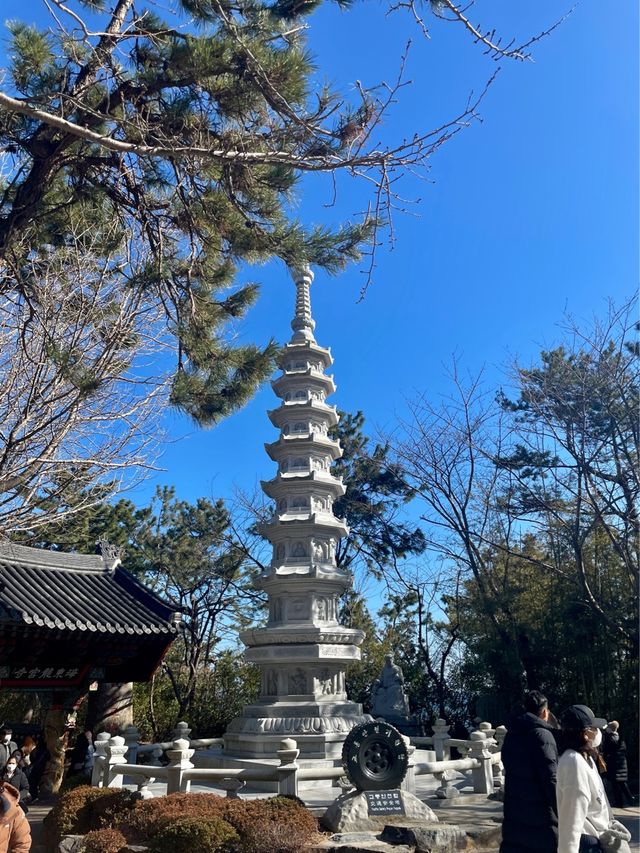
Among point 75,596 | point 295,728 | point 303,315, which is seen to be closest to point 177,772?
point 295,728

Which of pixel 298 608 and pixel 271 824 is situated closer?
pixel 271 824

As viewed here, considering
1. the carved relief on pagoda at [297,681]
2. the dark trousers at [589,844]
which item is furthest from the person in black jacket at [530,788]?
the carved relief on pagoda at [297,681]

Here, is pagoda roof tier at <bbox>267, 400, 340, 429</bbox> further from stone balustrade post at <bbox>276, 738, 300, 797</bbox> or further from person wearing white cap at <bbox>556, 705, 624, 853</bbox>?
person wearing white cap at <bbox>556, 705, 624, 853</bbox>

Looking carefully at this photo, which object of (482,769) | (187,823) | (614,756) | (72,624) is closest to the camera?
(187,823)

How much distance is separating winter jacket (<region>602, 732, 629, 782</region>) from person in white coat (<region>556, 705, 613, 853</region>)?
727 centimetres

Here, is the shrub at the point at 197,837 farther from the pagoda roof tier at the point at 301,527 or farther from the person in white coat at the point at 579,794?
the pagoda roof tier at the point at 301,527

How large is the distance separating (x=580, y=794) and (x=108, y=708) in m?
13.5

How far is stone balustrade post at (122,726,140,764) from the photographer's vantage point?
11891 mm

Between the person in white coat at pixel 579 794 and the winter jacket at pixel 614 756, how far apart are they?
Answer: 7268mm

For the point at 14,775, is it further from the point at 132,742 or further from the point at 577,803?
the point at 577,803

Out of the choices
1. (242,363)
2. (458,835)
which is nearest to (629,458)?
(458,835)

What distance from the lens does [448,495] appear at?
18188 millimetres

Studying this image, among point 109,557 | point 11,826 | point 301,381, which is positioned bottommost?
point 11,826

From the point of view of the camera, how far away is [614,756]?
953cm
